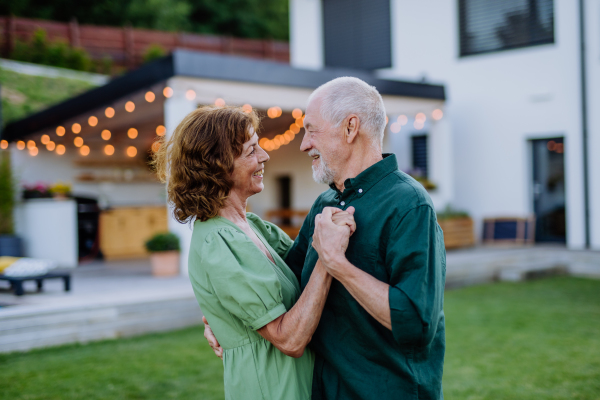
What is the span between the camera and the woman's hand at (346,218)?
1559mm

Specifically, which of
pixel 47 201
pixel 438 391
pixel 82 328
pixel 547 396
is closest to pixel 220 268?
pixel 438 391

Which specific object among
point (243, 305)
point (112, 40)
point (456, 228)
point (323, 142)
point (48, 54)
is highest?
point (112, 40)

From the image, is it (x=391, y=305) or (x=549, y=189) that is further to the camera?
(x=549, y=189)

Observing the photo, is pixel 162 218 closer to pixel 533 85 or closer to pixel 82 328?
pixel 82 328

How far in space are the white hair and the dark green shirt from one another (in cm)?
14

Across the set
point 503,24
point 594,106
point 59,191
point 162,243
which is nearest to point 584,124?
point 594,106

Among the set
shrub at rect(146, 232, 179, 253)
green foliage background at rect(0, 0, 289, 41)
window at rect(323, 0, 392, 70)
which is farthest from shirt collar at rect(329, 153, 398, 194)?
green foliage background at rect(0, 0, 289, 41)

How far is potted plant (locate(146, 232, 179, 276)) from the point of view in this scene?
7293mm

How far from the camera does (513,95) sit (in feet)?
35.3

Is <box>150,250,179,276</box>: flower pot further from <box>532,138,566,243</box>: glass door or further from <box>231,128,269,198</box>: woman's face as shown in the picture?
<box>532,138,566,243</box>: glass door

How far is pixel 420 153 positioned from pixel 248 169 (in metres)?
10.8

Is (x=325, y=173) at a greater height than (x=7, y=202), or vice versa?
(x=325, y=173)

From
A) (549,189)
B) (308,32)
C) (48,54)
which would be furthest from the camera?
(48,54)

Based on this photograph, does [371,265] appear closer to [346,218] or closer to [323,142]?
[346,218]
